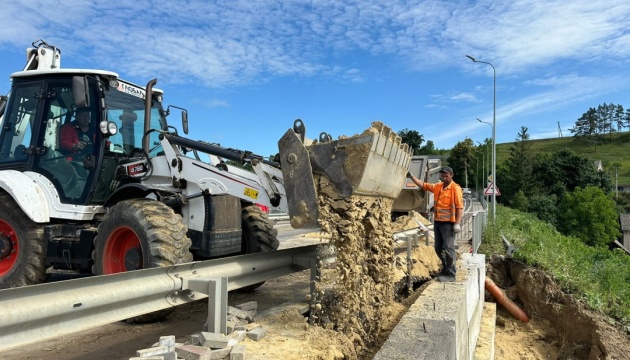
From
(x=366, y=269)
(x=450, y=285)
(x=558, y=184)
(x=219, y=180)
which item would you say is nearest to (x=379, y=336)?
(x=366, y=269)

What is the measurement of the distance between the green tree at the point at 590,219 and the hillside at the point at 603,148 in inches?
2026

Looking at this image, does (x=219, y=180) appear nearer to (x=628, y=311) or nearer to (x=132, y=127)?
(x=132, y=127)

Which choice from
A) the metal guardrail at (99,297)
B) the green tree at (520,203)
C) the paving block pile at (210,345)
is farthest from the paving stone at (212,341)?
the green tree at (520,203)

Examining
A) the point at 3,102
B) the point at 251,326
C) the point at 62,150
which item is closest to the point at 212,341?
the point at 251,326

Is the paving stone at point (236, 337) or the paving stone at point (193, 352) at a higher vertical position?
the paving stone at point (193, 352)

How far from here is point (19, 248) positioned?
6.18 meters

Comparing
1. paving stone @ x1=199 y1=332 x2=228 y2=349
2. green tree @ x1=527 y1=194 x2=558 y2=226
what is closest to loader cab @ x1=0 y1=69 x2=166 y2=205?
paving stone @ x1=199 y1=332 x2=228 y2=349

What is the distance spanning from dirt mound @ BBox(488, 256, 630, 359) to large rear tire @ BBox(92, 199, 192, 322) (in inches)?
277

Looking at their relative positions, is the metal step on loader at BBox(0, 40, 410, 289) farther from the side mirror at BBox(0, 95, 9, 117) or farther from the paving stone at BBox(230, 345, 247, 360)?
the paving stone at BBox(230, 345, 247, 360)

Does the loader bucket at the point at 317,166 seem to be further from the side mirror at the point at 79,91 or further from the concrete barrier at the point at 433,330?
the side mirror at the point at 79,91

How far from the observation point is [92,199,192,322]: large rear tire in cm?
511

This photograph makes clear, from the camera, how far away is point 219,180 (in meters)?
5.54

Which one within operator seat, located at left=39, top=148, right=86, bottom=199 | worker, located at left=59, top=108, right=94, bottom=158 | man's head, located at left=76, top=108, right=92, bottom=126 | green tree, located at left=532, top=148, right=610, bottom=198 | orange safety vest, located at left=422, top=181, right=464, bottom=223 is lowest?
orange safety vest, located at left=422, top=181, right=464, bottom=223

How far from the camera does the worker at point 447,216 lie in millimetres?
6842
